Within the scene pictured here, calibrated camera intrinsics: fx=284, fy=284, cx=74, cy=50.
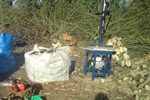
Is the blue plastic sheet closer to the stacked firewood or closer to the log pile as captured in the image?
the log pile

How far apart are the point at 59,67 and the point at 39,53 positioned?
0.47 metres

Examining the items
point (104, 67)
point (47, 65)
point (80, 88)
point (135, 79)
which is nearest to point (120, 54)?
point (104, 67)

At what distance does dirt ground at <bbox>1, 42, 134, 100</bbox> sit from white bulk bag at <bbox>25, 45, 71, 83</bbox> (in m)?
0.15

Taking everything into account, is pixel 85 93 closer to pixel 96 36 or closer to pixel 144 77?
pixel 144 77

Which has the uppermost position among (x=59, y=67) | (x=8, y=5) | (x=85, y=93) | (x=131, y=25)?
(x=8, y=5)

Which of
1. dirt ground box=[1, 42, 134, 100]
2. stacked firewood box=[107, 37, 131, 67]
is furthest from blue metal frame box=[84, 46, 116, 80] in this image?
stacked firewood box=[107, 37, 131, 67]

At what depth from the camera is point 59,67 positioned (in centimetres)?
514

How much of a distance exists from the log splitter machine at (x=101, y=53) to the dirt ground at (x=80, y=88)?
5.9 inches

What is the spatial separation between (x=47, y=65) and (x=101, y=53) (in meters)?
1.05

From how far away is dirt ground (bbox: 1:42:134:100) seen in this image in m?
4.88

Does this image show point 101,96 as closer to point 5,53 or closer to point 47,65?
point 47,65

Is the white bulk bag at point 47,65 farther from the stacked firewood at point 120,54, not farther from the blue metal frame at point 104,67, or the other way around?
the stacked firewood at point 120,54

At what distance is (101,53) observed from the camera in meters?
5.34

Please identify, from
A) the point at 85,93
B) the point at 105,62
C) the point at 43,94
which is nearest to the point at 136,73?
the point at 105,62
